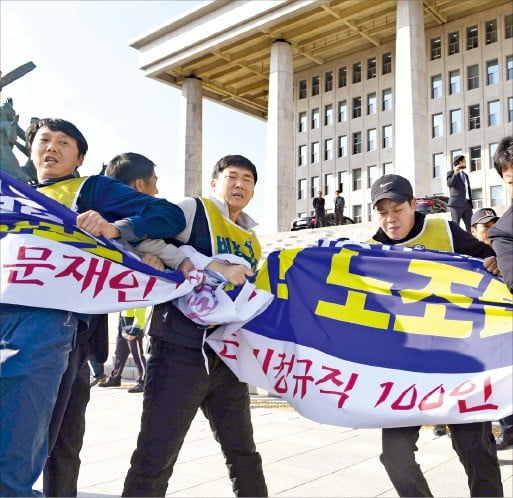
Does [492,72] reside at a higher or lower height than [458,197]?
higher

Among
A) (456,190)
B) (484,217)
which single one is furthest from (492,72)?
(484,217)

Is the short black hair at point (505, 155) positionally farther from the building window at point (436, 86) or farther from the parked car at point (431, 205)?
the building window at point (436, 86)

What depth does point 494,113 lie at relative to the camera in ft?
119

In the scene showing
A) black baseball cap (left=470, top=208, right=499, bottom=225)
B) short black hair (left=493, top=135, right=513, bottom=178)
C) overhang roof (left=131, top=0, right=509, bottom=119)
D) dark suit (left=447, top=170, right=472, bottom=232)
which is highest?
overhang roof (left=131, top=0, right=509, bottom=119)

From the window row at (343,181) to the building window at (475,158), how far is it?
526 centimetres

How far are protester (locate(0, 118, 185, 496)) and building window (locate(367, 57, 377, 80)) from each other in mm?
40940

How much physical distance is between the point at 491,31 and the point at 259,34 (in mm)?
14510

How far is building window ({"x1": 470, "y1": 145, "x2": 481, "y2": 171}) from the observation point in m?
36.6

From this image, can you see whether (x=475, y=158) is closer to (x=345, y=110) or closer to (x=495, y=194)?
(x=495, y=194)

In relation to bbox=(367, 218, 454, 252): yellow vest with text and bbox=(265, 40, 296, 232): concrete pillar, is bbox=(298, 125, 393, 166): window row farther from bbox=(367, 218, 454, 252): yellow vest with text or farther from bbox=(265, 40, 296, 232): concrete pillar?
bbox=(367, 218, 454, 252): yellow vest with text

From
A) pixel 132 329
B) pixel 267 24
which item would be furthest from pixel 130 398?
pixel 267 24

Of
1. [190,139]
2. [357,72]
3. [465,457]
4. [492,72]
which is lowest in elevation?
[465,457]

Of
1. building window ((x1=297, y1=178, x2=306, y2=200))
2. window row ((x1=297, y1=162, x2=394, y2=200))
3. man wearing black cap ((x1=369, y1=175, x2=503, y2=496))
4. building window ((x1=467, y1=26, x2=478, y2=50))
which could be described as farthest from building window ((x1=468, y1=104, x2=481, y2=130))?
man wearing black cap ((x1=369, y1=175, x2=503, y2=496))

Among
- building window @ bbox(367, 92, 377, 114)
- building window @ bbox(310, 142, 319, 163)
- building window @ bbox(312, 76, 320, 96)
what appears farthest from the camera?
Answer: building window @ bbox(310, 142, 319, 163)
